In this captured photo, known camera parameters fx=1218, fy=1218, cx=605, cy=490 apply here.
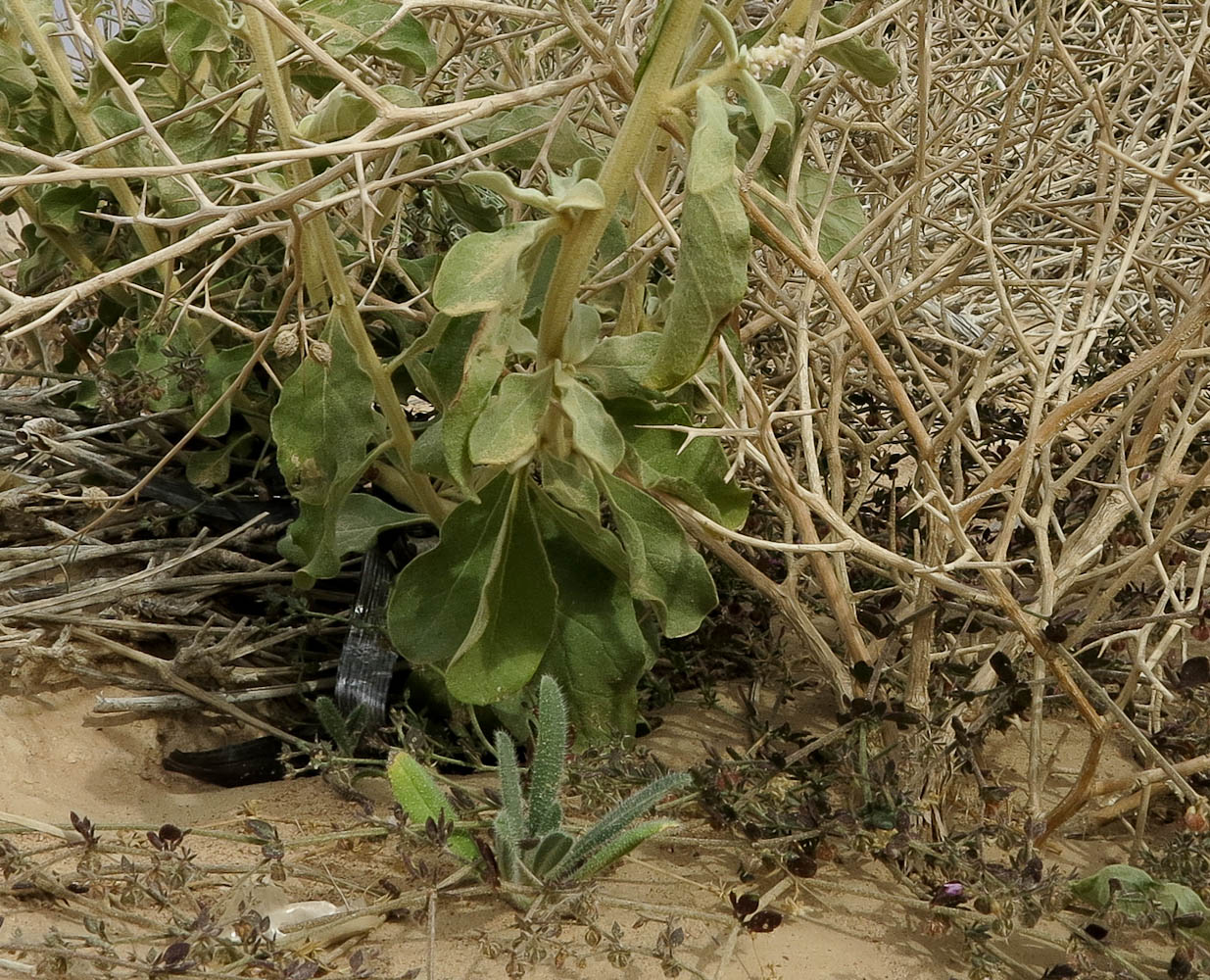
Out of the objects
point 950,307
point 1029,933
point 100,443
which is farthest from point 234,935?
point 950,307

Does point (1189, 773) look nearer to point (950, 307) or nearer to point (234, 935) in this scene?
point (234, 935)

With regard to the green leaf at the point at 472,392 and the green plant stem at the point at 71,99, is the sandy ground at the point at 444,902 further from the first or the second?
the green plant stem at the point at 71,99

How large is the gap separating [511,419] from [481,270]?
188 millimetres

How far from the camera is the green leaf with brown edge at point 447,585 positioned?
1.65 metres

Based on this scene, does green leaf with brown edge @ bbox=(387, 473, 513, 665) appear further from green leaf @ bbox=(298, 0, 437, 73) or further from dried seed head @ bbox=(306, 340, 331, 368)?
green leaf @ bbox=(298, 0, 437, 73)

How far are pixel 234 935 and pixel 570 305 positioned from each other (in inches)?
32.5

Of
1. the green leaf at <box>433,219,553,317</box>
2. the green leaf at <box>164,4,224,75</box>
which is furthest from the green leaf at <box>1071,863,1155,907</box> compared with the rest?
the green leaf at <box>164,4,224,75</box>

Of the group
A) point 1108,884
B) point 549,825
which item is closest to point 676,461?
point 549,825

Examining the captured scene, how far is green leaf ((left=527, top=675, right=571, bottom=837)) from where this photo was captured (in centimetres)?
147

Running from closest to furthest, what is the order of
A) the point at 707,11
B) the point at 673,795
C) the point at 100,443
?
the point at 707,11 < the point at 673,795 < the point at 100,443

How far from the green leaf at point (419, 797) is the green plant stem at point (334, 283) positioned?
0.43 m

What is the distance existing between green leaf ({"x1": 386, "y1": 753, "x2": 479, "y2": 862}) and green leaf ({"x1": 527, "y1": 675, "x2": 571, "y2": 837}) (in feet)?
0.32

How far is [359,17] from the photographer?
170 centimetres

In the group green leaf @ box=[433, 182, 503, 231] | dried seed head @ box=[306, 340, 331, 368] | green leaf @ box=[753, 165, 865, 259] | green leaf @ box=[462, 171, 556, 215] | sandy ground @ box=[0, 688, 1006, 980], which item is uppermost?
green leaf @ box=[462, 171, 556, 215]
